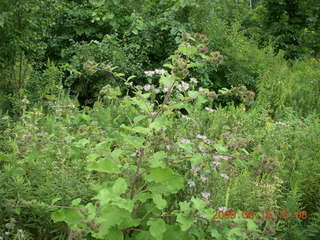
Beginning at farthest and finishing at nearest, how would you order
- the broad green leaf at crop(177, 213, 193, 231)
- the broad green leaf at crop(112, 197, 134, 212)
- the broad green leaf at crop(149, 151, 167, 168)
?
the broad green leaf at crop(149, 151, 167, 168) < the broad green leaf at crop(177, 213, 193, 231) < the broad green leaf at crop(112, 197, 134, 212)

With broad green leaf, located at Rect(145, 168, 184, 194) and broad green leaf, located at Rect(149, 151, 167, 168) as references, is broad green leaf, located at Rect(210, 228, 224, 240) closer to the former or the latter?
broad green leaf, located at Rect(145, 168, 184, 194)

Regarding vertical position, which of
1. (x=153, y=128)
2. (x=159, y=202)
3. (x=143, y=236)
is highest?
(x=153, y=128)

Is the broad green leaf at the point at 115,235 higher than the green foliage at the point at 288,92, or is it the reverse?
the broad green leaf at the point at 115,235

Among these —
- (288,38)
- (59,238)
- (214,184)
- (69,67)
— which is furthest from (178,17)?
(59,238)

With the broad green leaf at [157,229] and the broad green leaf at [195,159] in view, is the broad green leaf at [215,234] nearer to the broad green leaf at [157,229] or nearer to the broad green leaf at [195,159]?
the broad green leaf at [157,229]

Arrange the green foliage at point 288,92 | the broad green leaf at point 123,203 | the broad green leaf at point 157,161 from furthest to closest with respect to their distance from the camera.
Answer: the green foliage at point 288,92
the broad green leaf at point 157,161
the broad green leaf at point 123,203

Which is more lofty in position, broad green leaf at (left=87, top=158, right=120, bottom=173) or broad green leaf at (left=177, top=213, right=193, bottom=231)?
broad green leaf at (left=87, top=158, right=120, bottom=173)

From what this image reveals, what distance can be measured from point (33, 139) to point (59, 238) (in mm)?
804

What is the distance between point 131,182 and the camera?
2.25 meters

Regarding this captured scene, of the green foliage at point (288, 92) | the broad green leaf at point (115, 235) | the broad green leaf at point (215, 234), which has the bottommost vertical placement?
the green foliage at point (288, 92)
